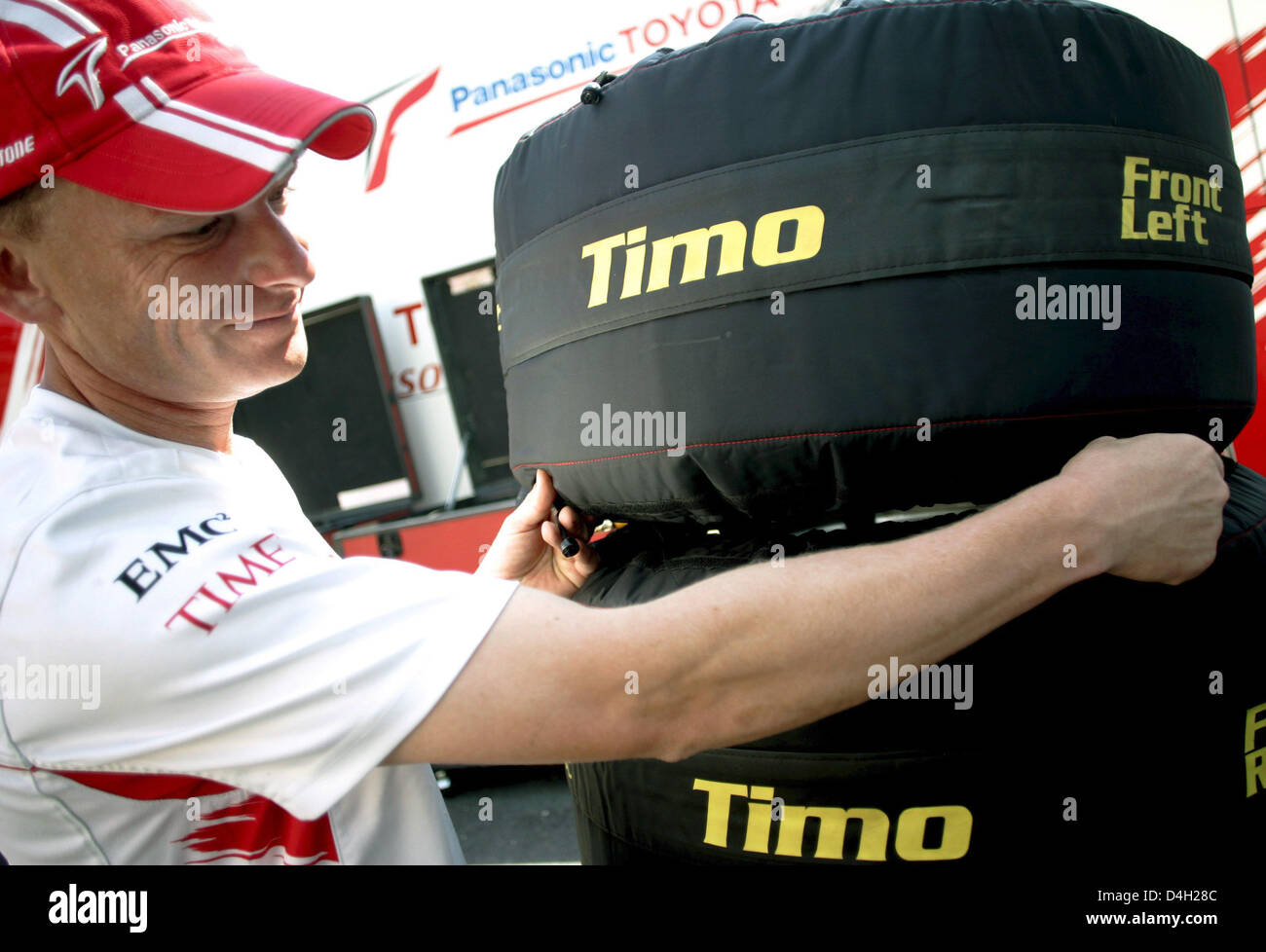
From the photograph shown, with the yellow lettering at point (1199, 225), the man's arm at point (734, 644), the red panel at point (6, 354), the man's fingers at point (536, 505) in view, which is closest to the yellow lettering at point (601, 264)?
the man's fingers at point (536, 505)

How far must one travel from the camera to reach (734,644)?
2.42 ft

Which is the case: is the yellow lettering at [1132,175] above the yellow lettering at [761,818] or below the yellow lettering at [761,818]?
above

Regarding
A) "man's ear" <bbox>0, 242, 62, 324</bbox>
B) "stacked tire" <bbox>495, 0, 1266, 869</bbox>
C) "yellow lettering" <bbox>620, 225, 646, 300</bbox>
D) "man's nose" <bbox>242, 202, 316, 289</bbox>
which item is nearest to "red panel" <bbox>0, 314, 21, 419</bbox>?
"man's ear" <bbox>0, 242, 62, 324</bbox>

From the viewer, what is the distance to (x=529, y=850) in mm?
2977

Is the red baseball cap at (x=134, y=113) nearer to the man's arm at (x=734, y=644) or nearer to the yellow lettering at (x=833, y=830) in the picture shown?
the man's arm at (x=734, y=644)

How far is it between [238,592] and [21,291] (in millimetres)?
500

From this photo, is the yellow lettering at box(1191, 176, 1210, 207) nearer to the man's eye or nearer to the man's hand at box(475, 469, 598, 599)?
the man's hand at box(475, 469, 598, 599)

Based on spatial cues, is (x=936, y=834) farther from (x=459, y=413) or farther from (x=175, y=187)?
(x=459, y=413)

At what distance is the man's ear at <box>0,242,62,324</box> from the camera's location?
3.01 ft

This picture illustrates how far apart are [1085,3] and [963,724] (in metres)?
0.81

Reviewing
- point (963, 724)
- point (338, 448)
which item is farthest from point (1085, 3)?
point (338, 448)

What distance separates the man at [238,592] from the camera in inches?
28.6

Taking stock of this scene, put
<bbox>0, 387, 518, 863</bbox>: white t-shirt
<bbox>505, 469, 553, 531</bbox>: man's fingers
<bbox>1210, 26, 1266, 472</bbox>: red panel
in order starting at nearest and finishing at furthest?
<bbox>0, 387, 518, 863</bbox>: white t-shirt → <bbox>505, 469, 553, 531</bbox>: man's fingers → <bbox>1210, 26, 1266, 472</bbox>: red panel

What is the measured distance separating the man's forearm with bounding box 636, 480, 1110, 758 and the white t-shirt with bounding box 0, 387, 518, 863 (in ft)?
0.59
